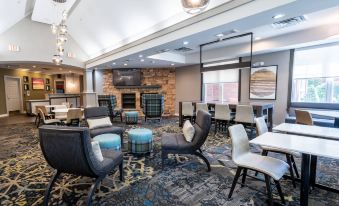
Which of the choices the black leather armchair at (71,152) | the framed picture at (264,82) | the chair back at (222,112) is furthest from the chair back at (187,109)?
the black leather armchair at (71,152)

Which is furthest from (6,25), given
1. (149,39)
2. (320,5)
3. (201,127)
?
(320,5)

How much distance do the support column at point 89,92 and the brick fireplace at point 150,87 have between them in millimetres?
677

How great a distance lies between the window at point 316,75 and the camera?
4.85 m

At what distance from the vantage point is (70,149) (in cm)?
190

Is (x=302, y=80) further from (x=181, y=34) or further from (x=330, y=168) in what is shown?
(x=181, y=34)

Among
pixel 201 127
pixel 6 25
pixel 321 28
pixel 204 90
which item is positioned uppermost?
pixel 6 25

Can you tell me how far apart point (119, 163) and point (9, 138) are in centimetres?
455

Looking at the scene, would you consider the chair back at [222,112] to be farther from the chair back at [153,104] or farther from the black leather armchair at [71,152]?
the black leather armchair at [71,152]

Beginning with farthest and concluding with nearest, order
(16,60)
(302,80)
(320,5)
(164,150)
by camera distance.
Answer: (16,60) → (302,80) → (164,150) → (320,5)

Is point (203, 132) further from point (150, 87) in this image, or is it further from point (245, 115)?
point (150, 87)

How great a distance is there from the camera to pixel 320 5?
8.02 ft

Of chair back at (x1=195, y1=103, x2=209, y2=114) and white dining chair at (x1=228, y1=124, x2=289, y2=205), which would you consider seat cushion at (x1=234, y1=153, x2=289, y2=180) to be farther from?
chair back at (x1=195, y1=103, x2=209, y2=114)

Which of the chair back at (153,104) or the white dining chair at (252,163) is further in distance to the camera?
the chair back at (153,104)

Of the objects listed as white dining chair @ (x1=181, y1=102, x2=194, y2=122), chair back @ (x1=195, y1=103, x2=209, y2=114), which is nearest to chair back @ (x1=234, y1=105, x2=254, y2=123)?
chair back @ (x1=195, y1=103, x2=209, y2=114)
